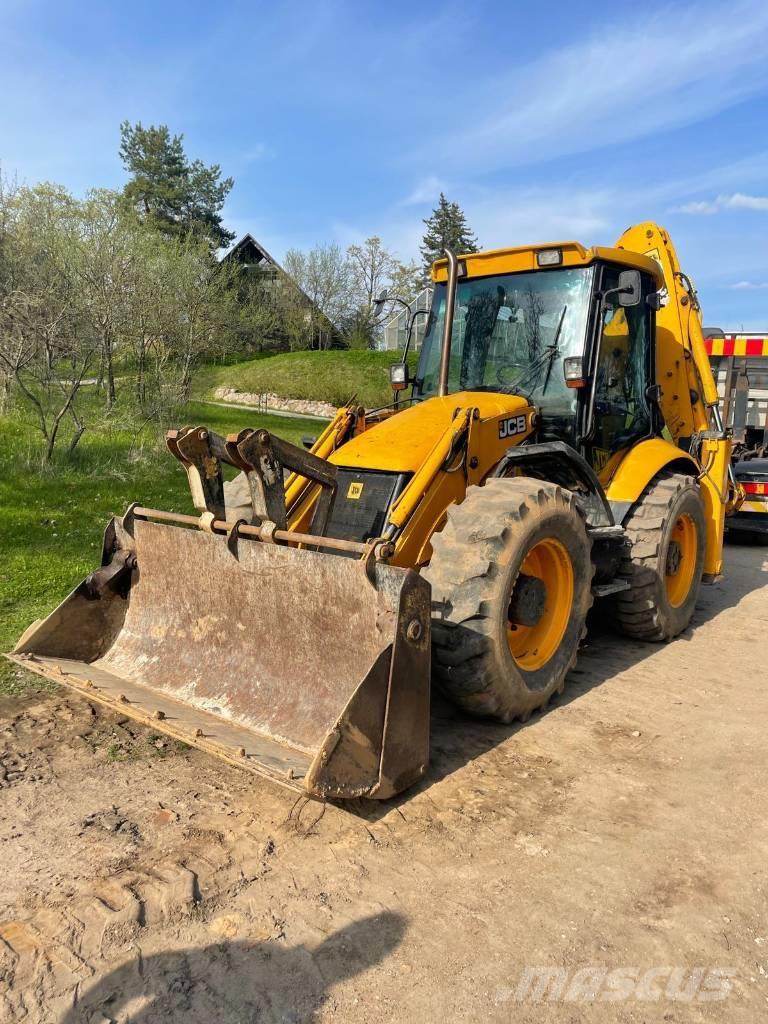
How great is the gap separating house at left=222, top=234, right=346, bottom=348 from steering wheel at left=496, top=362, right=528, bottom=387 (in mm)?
34754

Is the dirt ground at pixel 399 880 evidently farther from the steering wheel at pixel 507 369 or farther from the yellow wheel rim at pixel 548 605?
the steering wheel at pixel 507 369

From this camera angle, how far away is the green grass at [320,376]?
29.5 meters

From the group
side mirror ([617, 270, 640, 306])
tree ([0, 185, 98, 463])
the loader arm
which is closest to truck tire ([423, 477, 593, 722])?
side mirror ([617, 270, 640, 306])

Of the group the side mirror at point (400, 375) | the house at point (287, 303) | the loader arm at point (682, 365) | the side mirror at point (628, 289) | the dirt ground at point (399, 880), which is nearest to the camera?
the dirt ground at point (399, 880)

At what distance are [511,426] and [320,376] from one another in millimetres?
27048

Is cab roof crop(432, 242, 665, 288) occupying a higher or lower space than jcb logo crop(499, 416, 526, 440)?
higher

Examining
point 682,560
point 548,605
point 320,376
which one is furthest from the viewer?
point 320,376

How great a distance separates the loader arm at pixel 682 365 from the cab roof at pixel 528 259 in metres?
1.18

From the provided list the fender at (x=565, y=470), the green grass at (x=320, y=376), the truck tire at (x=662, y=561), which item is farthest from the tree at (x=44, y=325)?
the green grass at (x=320, y=376)

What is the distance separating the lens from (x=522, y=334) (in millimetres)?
5332

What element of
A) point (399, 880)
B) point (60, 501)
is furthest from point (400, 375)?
point (60, 501)

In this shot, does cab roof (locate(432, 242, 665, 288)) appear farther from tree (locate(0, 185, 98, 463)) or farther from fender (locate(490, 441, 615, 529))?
tree (locate(0, 185, 98, 463))

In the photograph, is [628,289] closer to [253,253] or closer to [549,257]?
[549,257]

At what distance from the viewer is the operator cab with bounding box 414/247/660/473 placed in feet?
16.8
